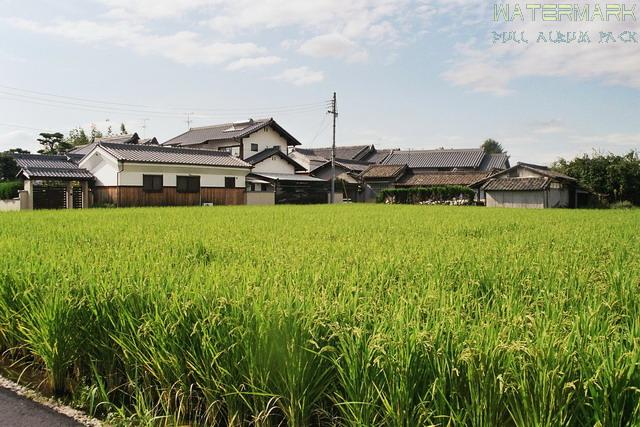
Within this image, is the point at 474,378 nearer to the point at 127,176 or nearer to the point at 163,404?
the point at 163,404

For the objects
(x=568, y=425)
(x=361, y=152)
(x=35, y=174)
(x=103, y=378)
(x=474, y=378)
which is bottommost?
(x=103, y=378)

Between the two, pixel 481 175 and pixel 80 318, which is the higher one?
pixel 481 175

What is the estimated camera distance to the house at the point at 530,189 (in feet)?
102

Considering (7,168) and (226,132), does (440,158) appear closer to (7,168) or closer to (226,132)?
(226,132)

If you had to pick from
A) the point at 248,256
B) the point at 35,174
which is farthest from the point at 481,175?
the point at 248,256

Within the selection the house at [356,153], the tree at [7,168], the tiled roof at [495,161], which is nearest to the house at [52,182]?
the tree at [7,168]

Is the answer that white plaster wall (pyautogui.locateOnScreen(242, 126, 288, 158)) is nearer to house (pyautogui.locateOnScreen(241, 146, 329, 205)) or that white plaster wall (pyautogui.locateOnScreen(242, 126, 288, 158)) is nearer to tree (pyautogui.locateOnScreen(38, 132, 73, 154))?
house (pyautogui.locateOnScreen(241, 146, 329, 205))

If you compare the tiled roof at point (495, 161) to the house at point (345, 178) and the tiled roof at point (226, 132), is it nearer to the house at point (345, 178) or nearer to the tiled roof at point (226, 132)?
the house at point (345, 178)

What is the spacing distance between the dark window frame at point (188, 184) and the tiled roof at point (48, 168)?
4.83m

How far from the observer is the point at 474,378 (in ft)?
6.18

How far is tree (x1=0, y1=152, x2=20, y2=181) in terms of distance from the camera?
37469 millimetres

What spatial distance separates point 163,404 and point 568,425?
6.73ft

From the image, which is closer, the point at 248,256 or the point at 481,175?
the point at 248,256

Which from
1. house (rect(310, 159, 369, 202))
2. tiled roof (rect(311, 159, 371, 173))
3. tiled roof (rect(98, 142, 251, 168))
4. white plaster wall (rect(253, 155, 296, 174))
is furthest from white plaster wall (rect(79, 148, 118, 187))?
tiled roof (rect(311, 159, 371, 173))
